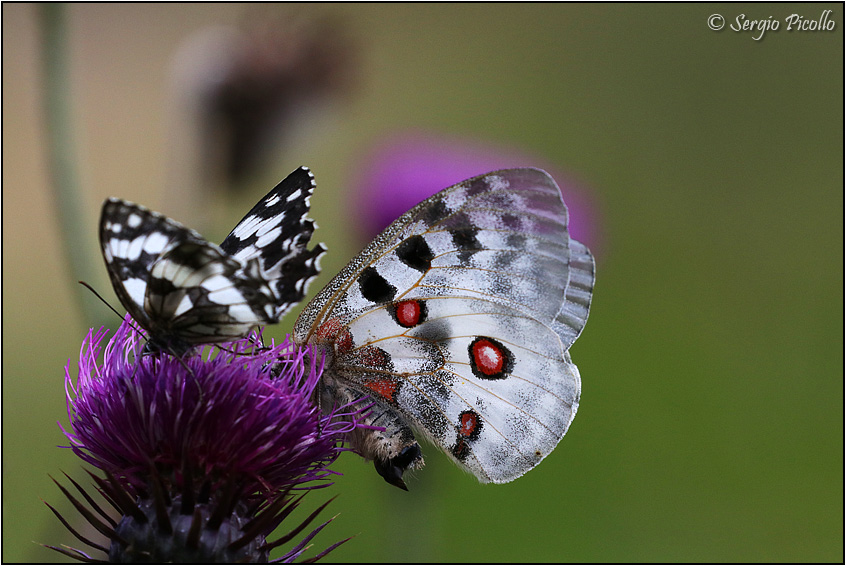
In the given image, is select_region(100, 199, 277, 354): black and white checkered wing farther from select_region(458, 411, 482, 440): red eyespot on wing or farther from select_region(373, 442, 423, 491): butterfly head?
select_region(458, 411, 482, 440): red eyespot on wing

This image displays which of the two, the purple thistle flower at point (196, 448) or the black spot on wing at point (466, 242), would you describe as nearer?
the purple thistle flower at point (196, 448)

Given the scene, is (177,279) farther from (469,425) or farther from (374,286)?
(469,425)

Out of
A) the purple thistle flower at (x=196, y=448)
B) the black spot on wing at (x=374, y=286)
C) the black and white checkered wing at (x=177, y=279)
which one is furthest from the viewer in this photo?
the black spot on wing at (x=374, y=286)

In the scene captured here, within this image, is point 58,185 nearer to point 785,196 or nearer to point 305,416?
point 305,416

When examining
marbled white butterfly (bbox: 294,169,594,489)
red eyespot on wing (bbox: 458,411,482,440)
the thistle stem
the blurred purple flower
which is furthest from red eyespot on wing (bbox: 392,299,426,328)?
the blurred purple flower

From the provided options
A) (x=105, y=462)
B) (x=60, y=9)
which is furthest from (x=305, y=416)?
(x=60, y=9)

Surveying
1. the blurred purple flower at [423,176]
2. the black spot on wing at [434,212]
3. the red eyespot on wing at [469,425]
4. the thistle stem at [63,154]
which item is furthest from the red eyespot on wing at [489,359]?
the blurred purple flower at [423,176]

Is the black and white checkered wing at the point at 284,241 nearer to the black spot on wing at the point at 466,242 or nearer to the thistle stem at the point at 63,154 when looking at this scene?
the black spot on wing at the point at 466,242
